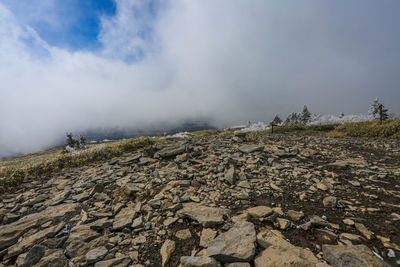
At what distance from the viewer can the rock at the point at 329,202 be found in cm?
420

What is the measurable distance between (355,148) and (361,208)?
8574 millimetres

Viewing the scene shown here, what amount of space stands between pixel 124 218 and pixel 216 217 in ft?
8.41

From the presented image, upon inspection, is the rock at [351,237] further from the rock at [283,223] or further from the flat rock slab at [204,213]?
the flat rock slab at [204,213]

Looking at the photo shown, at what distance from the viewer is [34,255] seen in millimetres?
3244

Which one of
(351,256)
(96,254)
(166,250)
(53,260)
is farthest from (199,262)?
(53,260)

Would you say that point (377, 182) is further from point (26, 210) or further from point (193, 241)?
point (26, 210)

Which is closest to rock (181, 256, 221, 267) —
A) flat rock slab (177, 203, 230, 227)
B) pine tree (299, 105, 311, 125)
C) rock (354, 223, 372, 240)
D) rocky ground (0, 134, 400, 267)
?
rocky ground (0, 134, 400, 267)

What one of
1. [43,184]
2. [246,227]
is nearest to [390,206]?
[246,227]

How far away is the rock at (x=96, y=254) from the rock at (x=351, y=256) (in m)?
4.27

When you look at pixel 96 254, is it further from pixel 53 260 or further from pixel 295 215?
pixel 295 215

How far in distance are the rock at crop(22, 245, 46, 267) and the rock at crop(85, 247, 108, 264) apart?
1.08 meters

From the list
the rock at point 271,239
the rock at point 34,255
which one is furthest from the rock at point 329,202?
the rock at point 34,255

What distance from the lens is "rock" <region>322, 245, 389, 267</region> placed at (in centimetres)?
247

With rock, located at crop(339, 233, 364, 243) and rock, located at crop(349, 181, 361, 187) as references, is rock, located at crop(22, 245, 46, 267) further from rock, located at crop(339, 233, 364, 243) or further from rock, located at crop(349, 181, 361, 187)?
rock, located at crop(349, 181, 361, 187)
